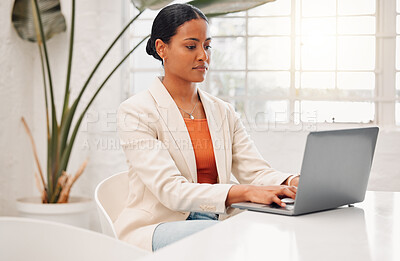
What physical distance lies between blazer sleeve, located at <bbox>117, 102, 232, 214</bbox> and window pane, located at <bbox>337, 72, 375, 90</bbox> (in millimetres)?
2267

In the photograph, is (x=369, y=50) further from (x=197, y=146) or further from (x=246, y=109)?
(x=197, y=146)

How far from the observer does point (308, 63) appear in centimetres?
379

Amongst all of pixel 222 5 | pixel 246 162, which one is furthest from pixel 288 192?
pixel 222 5

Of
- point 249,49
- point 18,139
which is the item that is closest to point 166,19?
point 249,49

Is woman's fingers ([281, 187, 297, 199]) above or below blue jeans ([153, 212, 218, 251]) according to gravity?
above

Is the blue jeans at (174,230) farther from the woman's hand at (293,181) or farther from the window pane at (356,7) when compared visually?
the window pane at (356,7)

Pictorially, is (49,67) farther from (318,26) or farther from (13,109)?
(318,26)

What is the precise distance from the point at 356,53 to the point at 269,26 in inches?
27.1

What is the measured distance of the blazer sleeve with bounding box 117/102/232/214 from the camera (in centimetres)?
163

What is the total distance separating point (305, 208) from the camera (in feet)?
4.30

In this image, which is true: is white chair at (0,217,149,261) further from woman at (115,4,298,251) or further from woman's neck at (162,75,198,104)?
woman's neck at (162,75,198,104)

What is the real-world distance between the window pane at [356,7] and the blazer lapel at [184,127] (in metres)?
2.07

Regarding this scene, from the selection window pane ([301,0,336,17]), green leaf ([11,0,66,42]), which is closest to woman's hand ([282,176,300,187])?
window pane ([301,0,336,17])

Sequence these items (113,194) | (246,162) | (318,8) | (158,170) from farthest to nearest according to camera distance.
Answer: (318,8) < (246,162) < (113,194) < (158,170)
